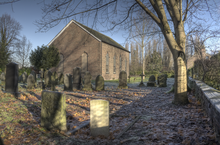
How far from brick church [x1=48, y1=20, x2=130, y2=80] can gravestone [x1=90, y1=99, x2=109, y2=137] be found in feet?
66.6

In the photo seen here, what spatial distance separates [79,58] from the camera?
2541cm

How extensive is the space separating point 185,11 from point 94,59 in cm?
1868

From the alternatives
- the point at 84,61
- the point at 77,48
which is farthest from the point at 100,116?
the point at 77,48

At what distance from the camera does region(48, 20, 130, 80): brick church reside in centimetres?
2439

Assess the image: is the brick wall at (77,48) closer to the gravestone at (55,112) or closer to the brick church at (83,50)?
the brick church at (83,50)

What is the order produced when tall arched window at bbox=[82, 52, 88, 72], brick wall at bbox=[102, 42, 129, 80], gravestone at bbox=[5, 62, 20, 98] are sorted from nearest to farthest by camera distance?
gravestone at bbox=[5, 62, 20, 98]
tall arched window at bbox=[82, 52, 88, 72]
brick wall at bbox=[102, 42, 129, 80]

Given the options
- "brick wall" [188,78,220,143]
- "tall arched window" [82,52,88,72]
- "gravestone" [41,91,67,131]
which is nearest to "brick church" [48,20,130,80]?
"tall arched window" [82,52,88,72]

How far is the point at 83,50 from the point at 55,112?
21720mm

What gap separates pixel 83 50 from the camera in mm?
25125

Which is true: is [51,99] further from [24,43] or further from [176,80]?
[24,43]

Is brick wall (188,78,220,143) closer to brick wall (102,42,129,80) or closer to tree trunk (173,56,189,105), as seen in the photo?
tree trunk (173,56,189,105)

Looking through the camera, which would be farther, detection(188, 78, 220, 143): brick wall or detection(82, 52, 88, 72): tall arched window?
detection(82, 52, 88, 72): tall arched window

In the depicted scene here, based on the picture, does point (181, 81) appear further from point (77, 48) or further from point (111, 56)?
point (111, 56)

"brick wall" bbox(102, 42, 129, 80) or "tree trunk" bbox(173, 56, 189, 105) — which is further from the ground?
"brick wall" bbox(102, 42, 129, 80)
